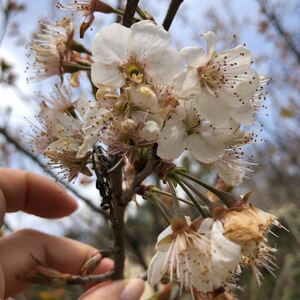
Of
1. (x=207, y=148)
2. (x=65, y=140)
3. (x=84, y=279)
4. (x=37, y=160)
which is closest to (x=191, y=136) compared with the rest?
(x=207, y=148)

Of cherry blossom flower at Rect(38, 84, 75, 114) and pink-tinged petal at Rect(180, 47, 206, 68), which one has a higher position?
pink-tinged petal at Rect(180, 47, 206, 68)

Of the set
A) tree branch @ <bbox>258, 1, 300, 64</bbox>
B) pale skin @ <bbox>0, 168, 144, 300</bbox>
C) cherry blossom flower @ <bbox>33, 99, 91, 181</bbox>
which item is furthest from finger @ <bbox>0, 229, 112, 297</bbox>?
tree branch @ <bbox>258, 1, 300, 64</bbox>

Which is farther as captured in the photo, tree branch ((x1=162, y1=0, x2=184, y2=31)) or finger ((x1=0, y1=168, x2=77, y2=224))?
finger ((x1=0, y1=168, x2=77, y2=224))

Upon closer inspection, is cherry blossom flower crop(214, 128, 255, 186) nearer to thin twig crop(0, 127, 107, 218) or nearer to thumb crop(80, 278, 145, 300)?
thumb crop(80, 278, 145, 300)

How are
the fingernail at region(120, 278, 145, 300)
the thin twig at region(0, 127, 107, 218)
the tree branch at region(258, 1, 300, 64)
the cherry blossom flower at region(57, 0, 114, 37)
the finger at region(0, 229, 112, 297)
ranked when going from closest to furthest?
the cherry blossom flower at region(57, 0, 114, 37) → the fingernail at region(120, 278, 145, 300) → the finger at region(0, 229, 112, 297) → the thin twig at region(0, 127, 107, 218) → the tree branch at region(258, 1, 300, 64)

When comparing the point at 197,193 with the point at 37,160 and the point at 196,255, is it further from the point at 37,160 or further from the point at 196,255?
the point at 37,160

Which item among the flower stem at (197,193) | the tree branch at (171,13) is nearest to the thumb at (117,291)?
the flower stem at (197,193)

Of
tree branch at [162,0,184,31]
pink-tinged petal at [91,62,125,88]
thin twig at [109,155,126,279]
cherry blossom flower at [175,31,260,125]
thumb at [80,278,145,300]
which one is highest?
tree branch at [162,0,184,31]
